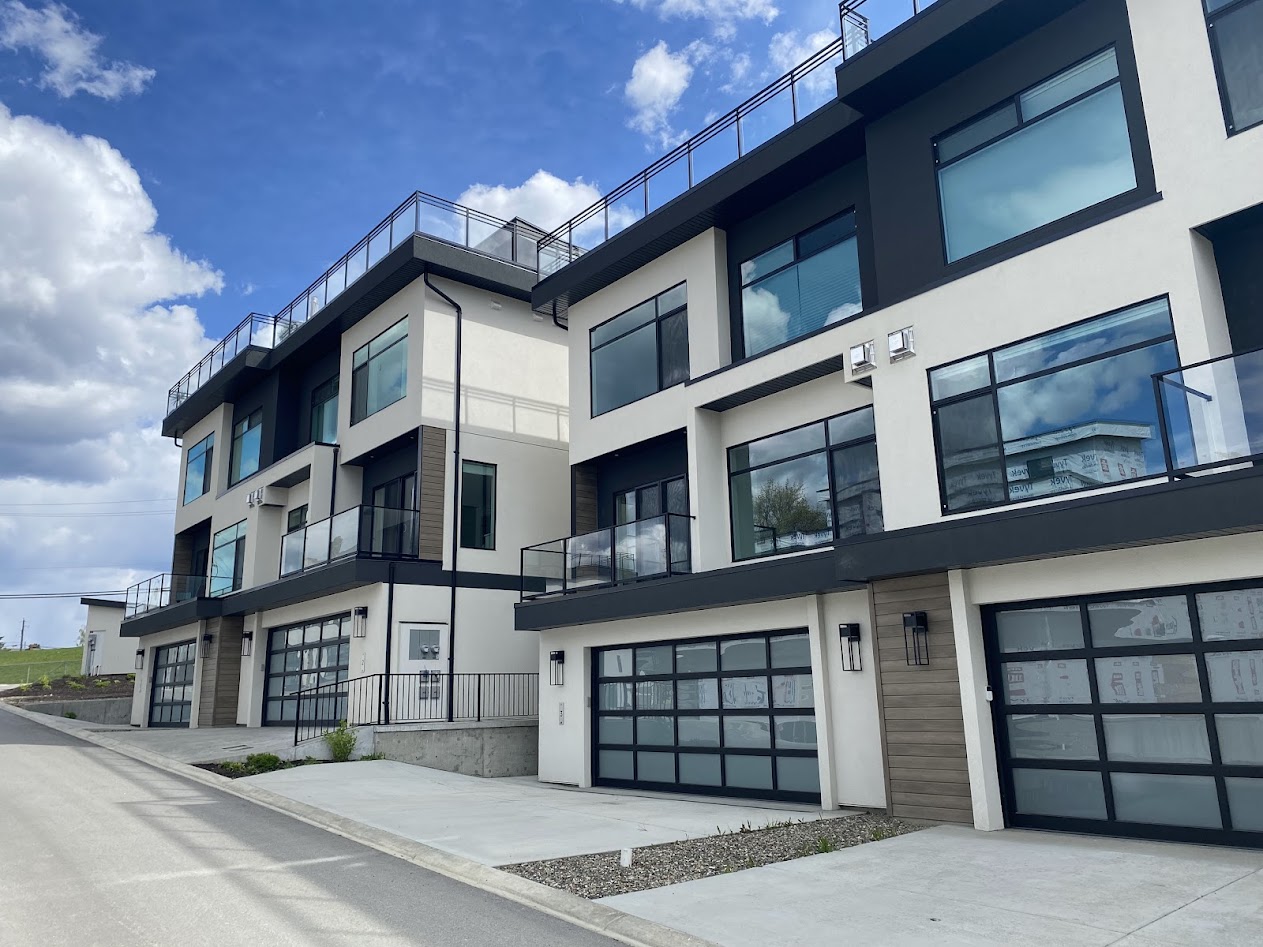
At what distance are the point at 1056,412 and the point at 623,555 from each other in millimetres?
7510

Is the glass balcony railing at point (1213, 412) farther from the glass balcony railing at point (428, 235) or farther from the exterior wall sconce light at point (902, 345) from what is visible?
the glass balcony railing at point (428, 235)

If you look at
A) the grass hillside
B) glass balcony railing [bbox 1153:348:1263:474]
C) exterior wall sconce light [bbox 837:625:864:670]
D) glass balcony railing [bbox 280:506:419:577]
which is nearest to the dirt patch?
the grass hillside

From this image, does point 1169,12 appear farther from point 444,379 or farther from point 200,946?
point 444,379

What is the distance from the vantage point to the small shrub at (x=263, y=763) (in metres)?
14.9

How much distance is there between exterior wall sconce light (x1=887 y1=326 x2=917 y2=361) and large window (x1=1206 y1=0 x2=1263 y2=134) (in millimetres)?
3772

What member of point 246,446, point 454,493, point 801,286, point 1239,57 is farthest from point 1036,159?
point 246,446

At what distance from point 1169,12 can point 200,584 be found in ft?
86.1

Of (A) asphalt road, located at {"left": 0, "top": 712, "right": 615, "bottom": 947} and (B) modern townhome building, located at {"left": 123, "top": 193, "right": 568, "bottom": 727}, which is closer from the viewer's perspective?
(A) asphalt road, located at {"left": 0, "top": 712, "right": 615, "bottom": 947}

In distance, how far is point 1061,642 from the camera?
9578mm

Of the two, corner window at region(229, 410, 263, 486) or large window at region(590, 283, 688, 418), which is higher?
corner window at region(229, 410, 263, 486)

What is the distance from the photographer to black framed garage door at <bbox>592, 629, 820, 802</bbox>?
12570 mm

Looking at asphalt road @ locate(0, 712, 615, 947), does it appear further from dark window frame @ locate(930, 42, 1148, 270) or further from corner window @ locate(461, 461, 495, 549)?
corner window @ locate(461, 461, 495, 549)

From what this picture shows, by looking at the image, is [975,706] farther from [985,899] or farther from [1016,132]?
[1016,132]

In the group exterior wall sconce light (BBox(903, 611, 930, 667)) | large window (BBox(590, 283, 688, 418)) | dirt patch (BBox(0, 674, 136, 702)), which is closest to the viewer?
exterior wall sconce light (BBox(903, 611, 930, 667))
